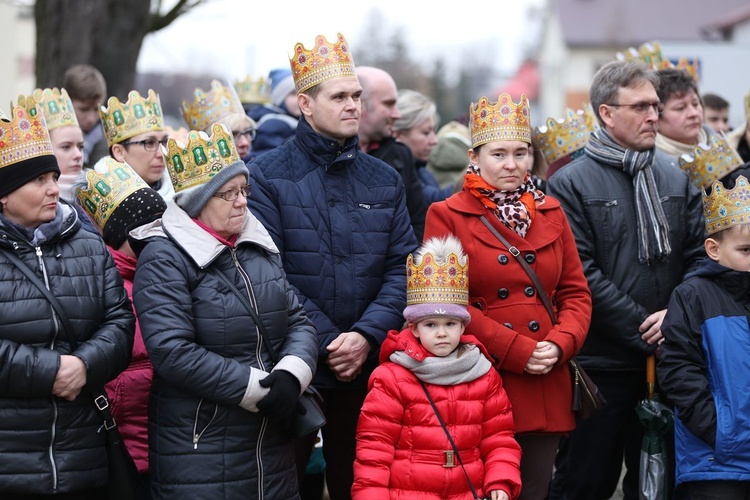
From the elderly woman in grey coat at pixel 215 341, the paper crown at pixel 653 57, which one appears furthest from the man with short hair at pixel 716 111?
the elderly woman in grey coat at pixel 215 341

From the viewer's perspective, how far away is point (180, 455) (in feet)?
15.1

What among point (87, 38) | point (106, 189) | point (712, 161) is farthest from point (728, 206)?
point (87, 38)

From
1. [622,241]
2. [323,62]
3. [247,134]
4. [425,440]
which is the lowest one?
[425,440]

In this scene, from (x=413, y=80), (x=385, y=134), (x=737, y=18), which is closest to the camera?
(x=385, y=134)

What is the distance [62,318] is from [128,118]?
7.10 ft

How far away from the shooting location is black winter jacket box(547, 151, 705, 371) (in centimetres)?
577

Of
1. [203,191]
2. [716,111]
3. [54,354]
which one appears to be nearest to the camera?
[54,354]

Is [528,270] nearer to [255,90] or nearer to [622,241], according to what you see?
[622,241]

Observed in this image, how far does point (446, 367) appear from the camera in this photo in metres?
4.93

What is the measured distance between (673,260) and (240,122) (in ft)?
9.87

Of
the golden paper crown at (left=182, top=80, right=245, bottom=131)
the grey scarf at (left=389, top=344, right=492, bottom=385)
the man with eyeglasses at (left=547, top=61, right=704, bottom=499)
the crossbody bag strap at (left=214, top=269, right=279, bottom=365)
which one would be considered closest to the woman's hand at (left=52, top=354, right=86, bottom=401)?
the crossbody bag strap at (left=214, top=269, right=279, bottom=365)

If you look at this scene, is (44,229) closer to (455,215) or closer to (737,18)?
(455,215)

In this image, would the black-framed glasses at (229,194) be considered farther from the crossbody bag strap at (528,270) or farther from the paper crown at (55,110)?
the paper crown at (55,110)

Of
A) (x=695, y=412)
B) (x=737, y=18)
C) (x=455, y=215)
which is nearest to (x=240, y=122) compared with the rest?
(x=455, y=215)
